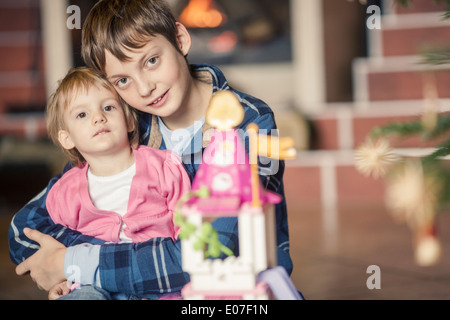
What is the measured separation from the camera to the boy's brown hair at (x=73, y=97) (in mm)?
1117

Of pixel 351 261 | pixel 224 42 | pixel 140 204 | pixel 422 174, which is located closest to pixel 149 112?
pixel 140 204

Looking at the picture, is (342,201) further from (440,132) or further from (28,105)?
A: (440,132)

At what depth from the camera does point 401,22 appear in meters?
4.22

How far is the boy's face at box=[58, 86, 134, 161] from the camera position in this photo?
1.11m

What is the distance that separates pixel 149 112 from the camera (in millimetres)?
1132

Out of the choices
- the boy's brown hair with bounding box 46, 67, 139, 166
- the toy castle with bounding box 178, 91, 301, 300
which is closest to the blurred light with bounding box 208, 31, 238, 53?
the boy's brown hair with bounding box 46, 67, 139, 166

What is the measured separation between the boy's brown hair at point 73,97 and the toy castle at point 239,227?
0.26m

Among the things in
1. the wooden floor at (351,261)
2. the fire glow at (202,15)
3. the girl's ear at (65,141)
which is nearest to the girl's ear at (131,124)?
the girl's ear at (65,141)

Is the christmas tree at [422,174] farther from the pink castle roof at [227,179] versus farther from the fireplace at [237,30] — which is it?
the fireplace at [237,30]

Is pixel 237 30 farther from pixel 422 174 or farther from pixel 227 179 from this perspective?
pixel 422 174

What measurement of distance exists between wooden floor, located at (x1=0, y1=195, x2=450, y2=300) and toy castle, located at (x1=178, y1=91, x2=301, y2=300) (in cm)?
108

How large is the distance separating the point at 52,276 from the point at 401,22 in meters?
3.59

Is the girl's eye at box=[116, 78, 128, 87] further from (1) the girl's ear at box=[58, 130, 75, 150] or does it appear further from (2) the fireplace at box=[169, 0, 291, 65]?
(2) the fireplace at box=[169, 0, 291, 65]

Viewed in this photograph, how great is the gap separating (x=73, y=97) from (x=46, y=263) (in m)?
0.28
